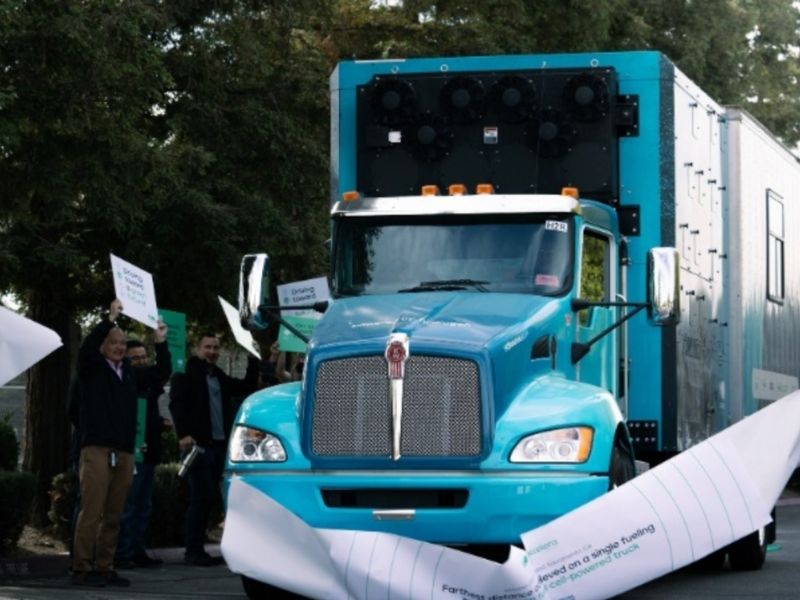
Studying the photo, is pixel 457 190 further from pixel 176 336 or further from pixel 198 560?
pixel 176 336

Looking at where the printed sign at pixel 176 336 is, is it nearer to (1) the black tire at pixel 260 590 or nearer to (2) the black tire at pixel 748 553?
(2) the black tire at pixel 748 553

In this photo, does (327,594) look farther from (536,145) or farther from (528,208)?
(536,145)

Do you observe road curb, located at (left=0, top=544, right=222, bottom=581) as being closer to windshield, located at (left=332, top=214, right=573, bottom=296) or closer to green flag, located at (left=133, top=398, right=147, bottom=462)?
green flag, located at (left=133, top=398, right=147, bottom=462)

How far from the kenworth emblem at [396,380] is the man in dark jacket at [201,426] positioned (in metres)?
5.08

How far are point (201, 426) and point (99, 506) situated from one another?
7.77 feet

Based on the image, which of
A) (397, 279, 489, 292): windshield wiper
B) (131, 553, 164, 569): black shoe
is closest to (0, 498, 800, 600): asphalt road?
(131, 553, 164, 569): black shoe

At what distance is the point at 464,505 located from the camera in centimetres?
1124

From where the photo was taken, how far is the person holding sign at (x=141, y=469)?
15.9m

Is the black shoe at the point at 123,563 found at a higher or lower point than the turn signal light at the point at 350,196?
lower

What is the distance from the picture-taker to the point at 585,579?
10.1 metres

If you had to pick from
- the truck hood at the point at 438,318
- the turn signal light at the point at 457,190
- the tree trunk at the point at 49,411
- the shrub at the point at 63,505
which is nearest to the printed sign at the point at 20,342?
the truck hood at the point at 438,318

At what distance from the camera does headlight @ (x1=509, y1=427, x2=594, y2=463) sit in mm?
11227

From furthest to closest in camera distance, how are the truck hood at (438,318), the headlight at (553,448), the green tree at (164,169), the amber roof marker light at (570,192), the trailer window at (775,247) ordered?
1. the trailer window at (775,247)
2. the green tree at (164,169)
3. the amber roof marker light at (570,192)
4. the truck hood at (438,318)
5. the headlight at (553,448)

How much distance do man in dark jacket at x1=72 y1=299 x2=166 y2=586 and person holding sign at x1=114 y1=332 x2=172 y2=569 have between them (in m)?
1.50
